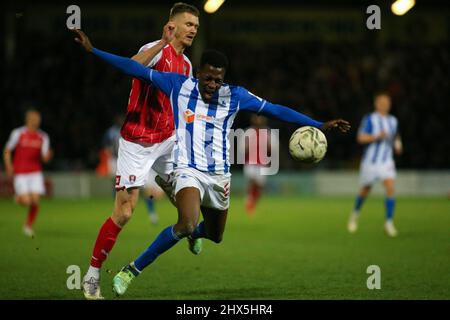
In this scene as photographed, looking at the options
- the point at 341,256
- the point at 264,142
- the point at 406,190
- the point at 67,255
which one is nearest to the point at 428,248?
the point at 341,256

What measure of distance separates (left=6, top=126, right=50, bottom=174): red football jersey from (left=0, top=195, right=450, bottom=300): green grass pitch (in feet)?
3.22

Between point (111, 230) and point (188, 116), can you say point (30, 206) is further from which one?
point (188, 116)

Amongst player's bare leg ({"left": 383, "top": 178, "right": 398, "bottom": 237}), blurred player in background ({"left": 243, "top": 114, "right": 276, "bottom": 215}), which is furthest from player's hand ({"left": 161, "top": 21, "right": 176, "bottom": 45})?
blurred player in background ({"left": 243, "top": 114, "right": 276, "bottom": 215})

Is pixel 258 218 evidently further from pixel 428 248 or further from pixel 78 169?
pixel 78 169

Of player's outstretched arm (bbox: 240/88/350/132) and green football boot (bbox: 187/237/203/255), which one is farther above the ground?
player's outstretched arm (bbox: 240/88/350/132)

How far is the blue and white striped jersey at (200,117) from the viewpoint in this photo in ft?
20.0

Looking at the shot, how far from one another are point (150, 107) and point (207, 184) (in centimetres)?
87

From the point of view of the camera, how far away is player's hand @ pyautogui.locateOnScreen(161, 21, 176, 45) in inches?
239

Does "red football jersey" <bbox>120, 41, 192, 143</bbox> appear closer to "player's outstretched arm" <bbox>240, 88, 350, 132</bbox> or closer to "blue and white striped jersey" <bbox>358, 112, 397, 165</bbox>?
"player's outstretched arm" <bbox>240, 88, 350, 132</bbox>

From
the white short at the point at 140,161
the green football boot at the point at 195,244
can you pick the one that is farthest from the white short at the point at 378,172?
the white short at the point at 140,161

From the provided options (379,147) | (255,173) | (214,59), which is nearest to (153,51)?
(214,59)

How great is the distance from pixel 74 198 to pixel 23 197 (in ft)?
26.6

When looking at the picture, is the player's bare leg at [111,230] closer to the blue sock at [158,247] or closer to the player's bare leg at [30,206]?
the blue sock at [158,247]

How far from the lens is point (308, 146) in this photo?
6.08m
